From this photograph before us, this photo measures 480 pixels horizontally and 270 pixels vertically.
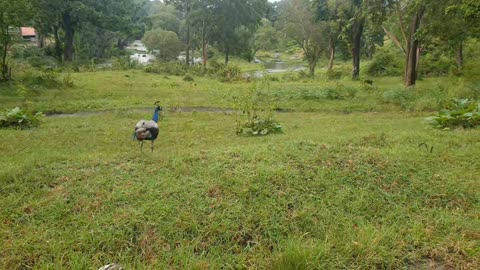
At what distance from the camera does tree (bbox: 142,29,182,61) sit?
36312 mm

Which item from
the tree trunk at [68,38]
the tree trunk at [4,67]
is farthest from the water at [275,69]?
the tree trunk at [4,67]

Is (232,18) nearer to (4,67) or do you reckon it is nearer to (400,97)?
(4,67)

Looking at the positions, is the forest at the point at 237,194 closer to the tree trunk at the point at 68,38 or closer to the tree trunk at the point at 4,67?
the tree trunk at the point at 4,67

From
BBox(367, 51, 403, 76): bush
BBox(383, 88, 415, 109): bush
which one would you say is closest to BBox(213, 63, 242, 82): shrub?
BBox(367, 51, 403, 76): bush

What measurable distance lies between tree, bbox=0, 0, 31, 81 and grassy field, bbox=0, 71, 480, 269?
9336 mm

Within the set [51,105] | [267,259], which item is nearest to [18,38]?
[51,105]

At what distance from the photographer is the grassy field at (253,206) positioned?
326 centimetres

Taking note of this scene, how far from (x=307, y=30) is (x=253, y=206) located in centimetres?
2664

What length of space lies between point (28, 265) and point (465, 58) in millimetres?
26483

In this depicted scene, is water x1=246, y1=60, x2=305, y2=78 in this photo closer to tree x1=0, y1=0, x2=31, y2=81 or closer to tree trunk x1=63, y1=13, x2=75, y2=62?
tree trunk x1=63, y1=13, x2=75, y2=62

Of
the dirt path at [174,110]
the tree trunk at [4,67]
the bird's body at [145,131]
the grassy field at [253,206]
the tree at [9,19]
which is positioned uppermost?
the tree at [9,19]

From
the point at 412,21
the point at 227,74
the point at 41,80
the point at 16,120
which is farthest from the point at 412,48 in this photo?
the point at 41,80

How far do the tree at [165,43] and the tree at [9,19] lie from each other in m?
22.8

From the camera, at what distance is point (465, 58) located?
22.7 meters
